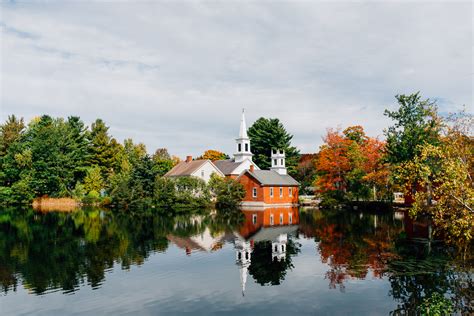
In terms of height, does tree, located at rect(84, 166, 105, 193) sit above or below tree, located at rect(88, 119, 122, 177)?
below

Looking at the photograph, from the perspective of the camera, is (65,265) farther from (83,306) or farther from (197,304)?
(197,304)

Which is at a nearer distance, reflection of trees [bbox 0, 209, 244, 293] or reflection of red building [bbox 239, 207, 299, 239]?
reflection of trees [bbox 0, 209, 244, 293]

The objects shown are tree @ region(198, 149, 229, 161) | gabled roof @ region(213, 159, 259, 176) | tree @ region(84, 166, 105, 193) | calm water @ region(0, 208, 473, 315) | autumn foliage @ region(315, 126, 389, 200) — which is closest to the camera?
calm water @ region(0, 208, 473, 315)

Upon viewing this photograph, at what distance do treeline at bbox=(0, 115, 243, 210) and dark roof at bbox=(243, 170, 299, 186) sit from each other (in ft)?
10.5

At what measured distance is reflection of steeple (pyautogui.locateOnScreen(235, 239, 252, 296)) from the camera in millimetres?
17219

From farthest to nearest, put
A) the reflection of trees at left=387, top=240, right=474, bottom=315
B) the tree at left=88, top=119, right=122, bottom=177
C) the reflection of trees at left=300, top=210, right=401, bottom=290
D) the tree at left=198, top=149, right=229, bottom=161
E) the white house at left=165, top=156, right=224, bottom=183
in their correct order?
the tree at left=198, top=149, right=229, bottom=161 → the tree at left=88, top=119, right=122, bottom=177 → the white house at left=165, top=156, right=224, bottom=183 → the reflection of trees at left=300, top=210, right=401, bottom=290 → the reflection of trees at left=387, top=240, right=474, bottom=315

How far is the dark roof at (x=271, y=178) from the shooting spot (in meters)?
55.8

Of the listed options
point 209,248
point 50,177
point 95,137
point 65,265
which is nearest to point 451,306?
point 209,248

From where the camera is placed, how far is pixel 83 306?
43.9ft

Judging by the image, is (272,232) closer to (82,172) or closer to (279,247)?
(279,247)

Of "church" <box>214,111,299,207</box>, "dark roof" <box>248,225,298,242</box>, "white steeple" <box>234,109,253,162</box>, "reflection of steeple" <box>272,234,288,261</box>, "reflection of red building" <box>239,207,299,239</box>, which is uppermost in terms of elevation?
"white steeple" <box>234,109,253,162</box>

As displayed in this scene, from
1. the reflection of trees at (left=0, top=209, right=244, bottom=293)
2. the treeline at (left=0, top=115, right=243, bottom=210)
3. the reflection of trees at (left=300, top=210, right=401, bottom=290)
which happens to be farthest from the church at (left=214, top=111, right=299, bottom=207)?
the reflection of trees at (left=0, top=209, right=244, bottom=293)

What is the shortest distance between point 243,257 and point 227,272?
3.34 meters

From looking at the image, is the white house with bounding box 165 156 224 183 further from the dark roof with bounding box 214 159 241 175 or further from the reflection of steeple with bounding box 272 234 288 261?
the reflection of steeple with bounding box 272 234 288 261
